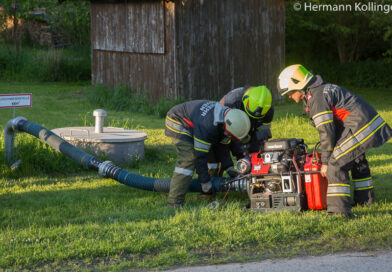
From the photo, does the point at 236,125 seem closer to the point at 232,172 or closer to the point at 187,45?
the point at 232,172

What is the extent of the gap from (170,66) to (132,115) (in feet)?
5.44

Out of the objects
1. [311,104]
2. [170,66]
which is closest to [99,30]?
[170,66]

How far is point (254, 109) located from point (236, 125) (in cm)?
79

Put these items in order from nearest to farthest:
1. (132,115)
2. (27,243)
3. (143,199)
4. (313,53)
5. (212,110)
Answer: (27,243), (212,110), (143,199), (132,115), (313,53)

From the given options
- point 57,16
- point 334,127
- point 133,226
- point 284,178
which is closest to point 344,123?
point 334,127

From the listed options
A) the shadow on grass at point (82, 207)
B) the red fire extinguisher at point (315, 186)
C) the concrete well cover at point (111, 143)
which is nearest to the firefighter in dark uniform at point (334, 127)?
the red fire extinguisher at point (315, 186)

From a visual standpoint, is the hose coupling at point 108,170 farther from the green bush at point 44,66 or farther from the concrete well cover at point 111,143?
the green bush at point 44,66

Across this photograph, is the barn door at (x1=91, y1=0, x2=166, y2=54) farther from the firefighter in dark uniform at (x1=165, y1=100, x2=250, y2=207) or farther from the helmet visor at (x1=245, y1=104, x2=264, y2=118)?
the firefighter in dark uniform at (x1=165, y1=100, x2=250, y2=207)

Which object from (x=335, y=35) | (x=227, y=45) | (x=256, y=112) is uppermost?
(x=335, y=35)

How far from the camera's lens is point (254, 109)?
752cm

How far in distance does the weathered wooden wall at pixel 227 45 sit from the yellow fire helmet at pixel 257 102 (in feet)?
26.8

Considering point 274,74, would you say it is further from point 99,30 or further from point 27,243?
point 27,243

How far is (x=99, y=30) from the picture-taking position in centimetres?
1855

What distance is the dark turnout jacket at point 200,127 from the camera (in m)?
6.95
